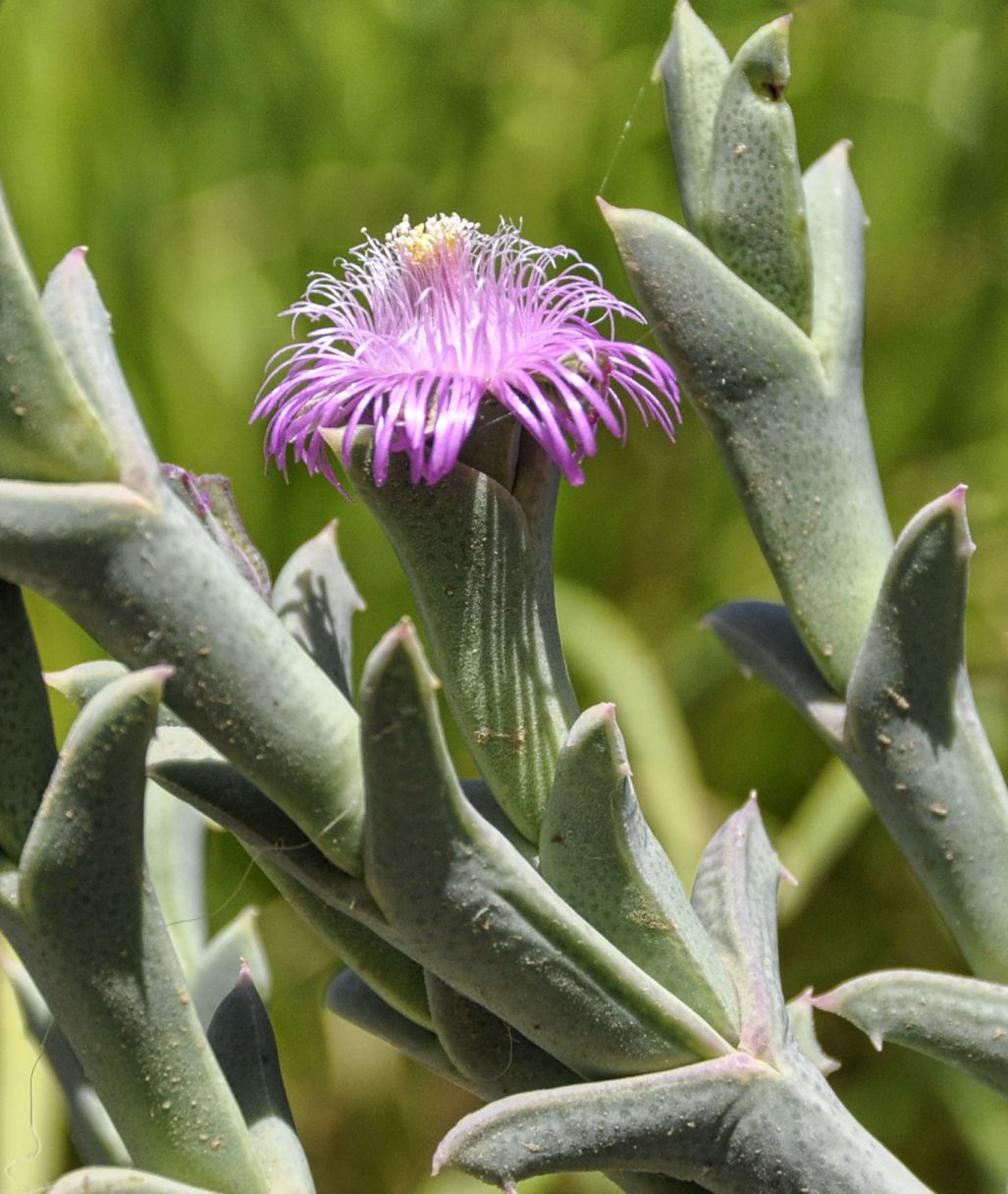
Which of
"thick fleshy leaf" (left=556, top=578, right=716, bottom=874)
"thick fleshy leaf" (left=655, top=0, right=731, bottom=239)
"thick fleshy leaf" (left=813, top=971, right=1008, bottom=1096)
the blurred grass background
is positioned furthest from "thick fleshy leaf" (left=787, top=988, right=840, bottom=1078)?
the blurred grass background

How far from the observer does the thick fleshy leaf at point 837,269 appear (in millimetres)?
495

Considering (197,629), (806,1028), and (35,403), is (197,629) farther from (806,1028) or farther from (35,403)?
(806,1028)

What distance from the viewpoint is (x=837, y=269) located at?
1.67ft

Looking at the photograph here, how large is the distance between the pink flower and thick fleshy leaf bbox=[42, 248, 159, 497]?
0.07m

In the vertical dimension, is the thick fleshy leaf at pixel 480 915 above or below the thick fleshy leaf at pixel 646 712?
above

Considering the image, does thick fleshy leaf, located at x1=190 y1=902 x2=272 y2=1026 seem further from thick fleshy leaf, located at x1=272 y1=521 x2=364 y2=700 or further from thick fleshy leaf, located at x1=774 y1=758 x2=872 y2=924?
thick fleshy leaf, located at x1=774 y1=758 x2=872 y2=924

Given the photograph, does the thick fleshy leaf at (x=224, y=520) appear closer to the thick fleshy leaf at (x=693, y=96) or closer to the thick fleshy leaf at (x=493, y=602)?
the thick fleshy leaf at (x=493, y=602)

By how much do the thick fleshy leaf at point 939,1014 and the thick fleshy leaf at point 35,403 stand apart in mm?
272

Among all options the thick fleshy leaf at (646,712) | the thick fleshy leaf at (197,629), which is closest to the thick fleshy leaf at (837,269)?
the thick fleshy leaf at (197,629)

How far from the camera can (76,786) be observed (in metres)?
0.34

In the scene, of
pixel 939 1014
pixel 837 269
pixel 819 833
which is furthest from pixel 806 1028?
pixel 819 833

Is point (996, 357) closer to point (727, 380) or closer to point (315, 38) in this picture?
point (315, 38)

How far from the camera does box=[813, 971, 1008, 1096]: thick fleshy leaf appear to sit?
415 mm

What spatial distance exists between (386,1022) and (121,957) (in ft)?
0.38
